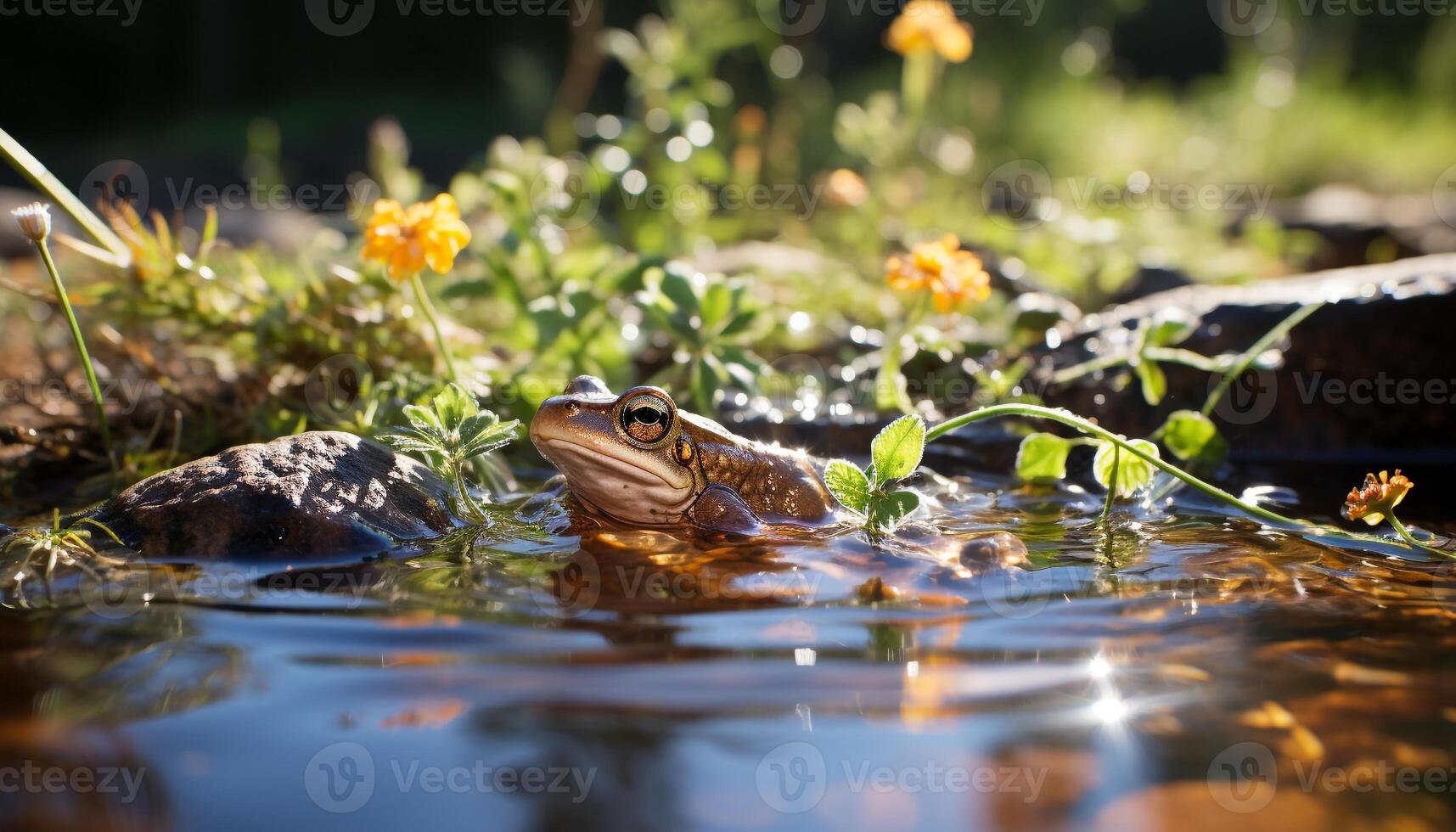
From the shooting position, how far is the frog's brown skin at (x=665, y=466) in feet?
8.88

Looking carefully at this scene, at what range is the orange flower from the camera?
3352 millimetres

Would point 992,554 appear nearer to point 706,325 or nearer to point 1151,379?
point 1151,379

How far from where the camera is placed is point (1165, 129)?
10.1 m

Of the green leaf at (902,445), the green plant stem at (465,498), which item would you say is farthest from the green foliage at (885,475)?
the green plant stem at (465,498)

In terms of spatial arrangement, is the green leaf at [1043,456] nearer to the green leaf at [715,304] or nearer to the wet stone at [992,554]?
the wet stone at [992,554]

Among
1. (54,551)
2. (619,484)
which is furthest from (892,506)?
(54,551)

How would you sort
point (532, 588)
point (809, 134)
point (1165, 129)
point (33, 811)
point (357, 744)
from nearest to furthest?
point (33, 811)
point (357, 744)
point (532, 588)
point (1165, 129)
point (809, 134)

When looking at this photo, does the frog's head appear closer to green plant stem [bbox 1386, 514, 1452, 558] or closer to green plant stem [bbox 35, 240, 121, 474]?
green plant stem [bbox 35, 240, 121, 474]

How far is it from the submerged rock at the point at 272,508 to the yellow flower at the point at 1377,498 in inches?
87.4

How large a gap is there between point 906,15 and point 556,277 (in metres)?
2.20

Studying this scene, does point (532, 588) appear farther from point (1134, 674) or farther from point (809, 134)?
point (809, 134)

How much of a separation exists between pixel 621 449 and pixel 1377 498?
179cm

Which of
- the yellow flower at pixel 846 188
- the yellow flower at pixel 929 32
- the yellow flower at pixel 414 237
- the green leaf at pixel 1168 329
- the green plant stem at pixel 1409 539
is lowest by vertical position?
the green plant stem at pixel 1409 539

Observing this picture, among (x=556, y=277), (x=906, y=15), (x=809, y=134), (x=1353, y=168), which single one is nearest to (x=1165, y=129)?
(x=1353, y=168)
